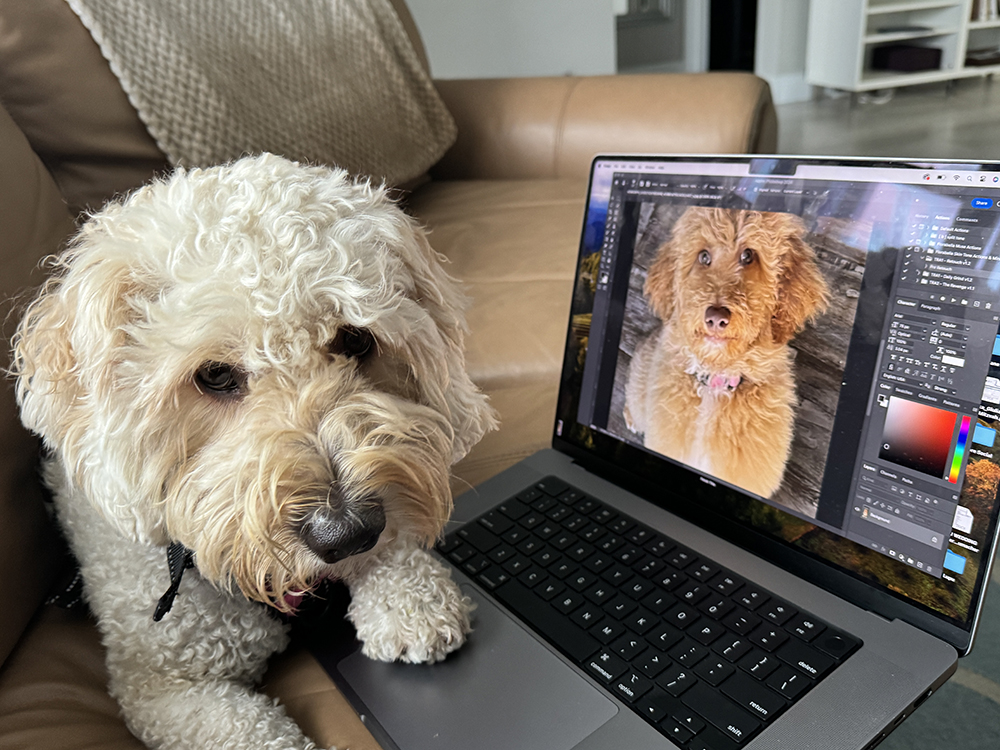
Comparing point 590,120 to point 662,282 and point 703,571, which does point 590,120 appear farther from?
point 703,571

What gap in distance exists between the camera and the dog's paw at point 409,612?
0.77 m

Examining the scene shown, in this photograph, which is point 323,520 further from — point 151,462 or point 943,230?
point 943,230

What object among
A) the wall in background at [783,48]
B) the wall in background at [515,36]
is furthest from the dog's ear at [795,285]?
the wall in background at [783,48]

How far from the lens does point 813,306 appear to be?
0.76 m

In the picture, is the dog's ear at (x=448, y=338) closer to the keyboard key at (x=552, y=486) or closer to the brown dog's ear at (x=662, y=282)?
the keyboard key at (x=552, y=486)

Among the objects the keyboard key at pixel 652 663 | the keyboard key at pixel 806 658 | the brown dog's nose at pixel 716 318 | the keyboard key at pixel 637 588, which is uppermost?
the brown dog's nose at pixel 716 318

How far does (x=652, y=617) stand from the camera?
768 millimetres

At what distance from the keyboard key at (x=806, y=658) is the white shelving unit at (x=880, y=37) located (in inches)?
223

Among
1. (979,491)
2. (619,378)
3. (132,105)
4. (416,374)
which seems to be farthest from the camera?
(132,105)

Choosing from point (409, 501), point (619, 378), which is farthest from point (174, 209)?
point (619, 378)

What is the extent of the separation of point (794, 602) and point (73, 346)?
0.77 m

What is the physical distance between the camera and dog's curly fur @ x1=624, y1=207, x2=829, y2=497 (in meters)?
0.79

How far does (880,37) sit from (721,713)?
5.92 meters

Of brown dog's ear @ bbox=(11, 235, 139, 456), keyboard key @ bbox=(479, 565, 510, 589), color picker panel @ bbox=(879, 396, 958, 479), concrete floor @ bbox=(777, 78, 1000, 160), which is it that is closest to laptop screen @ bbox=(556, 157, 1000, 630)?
color picker panel @ bbox=(879, 396, 958, 479)
